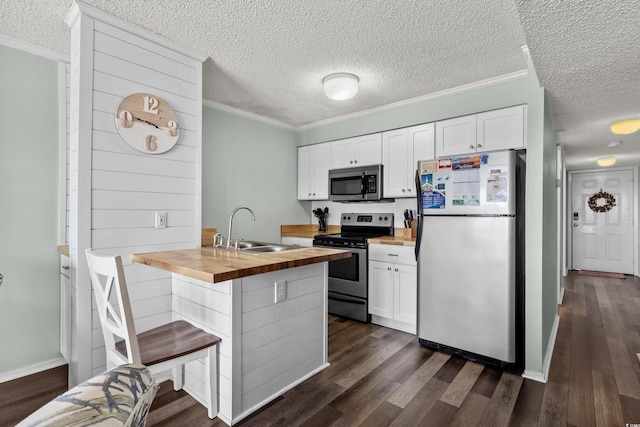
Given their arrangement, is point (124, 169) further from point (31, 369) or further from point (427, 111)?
point (427, 111)

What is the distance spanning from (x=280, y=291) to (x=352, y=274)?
63.1 inches

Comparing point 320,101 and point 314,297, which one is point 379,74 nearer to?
point 320,101

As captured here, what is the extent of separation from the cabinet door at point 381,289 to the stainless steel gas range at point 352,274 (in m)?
0.06

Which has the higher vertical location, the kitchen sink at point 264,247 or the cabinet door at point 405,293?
the kitchen sink at point 264,247

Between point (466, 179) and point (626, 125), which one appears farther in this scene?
point (626, 125)

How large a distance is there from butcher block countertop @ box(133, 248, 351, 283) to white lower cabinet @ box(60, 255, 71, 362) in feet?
2.42

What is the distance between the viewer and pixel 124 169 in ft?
6.75

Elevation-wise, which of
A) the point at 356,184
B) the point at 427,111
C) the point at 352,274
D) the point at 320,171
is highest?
the point at 427,111

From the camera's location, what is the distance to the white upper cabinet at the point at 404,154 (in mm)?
3320

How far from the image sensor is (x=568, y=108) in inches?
113

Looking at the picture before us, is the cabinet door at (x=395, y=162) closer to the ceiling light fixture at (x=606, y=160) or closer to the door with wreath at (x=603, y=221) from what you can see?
the ceiling light fixture at (x=606, y=160)

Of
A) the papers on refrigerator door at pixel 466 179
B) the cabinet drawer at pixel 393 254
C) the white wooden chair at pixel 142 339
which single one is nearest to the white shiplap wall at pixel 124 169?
the white wooden chair at pixel 142 339

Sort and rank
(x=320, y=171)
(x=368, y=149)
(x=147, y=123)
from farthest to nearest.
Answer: (x=320, y=171) → (x=368, y=149) → (x=147, y=123)

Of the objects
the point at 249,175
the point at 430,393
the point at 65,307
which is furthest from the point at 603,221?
the point at 65,307
